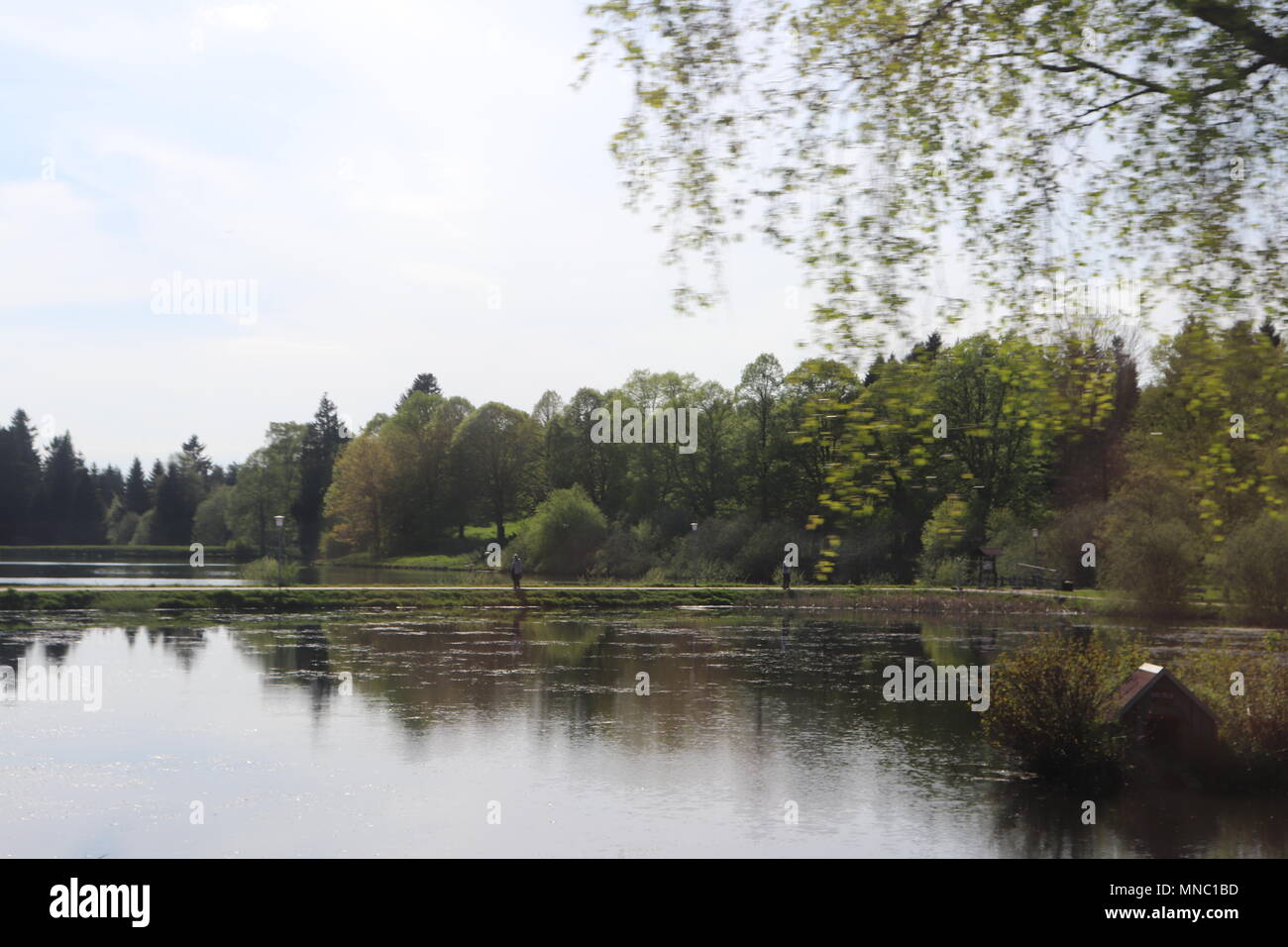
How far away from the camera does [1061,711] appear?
49.5 feet

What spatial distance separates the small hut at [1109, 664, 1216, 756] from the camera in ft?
49.7

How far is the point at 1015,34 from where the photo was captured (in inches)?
270

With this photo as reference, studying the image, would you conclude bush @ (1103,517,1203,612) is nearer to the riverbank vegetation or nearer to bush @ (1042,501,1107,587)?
bush @ (1042,501,1107,587)

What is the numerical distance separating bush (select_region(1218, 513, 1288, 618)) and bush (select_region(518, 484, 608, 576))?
35848 millimetres

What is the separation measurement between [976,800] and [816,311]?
33.6ft

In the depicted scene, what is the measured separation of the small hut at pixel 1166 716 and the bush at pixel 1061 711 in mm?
304

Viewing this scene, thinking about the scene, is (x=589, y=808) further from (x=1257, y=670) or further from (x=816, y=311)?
(x=1257, y=670)

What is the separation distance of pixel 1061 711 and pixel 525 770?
7481 mm

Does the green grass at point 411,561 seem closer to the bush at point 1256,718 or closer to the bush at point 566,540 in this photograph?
the bush at point 566,540

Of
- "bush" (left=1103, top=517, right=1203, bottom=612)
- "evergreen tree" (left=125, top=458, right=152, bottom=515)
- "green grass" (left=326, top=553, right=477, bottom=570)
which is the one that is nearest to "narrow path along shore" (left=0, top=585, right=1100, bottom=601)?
"bush" (left=1103, top=517, right=1203, bottom=612)

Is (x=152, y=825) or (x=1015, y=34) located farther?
(x=152, y=825)

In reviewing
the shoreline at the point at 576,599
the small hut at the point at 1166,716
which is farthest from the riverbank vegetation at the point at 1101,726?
the shoreline at the point at 576,599

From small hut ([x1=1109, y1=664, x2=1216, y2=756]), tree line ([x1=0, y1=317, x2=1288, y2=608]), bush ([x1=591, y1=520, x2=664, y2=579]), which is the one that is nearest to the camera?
tree line ([x1=0, y1=317, x2=1288, y2=608])
